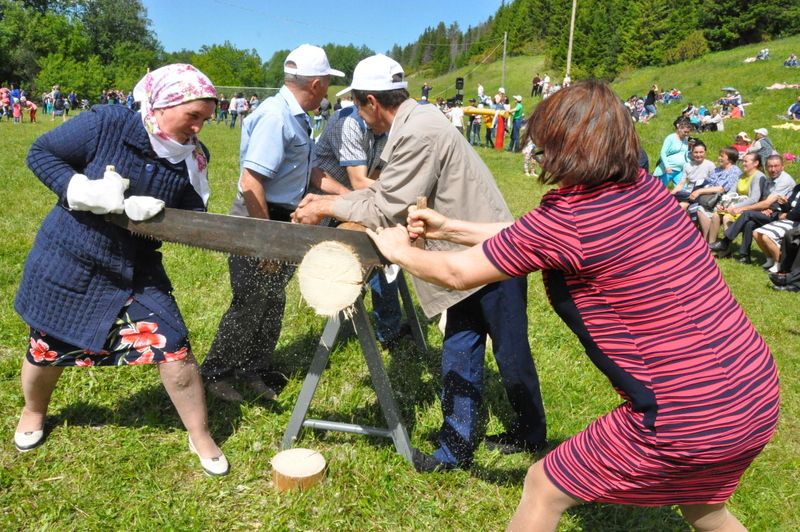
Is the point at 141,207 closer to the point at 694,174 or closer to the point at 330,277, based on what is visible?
the point at 330,277

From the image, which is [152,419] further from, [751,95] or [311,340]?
[751,95]

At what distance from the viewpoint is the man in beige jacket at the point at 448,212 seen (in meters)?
2.86

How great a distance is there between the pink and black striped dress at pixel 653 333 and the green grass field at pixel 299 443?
0.44ft

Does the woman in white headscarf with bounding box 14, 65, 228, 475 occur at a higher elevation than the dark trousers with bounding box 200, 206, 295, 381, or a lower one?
higher

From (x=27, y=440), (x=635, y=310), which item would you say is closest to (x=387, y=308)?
(x=27, y=440)

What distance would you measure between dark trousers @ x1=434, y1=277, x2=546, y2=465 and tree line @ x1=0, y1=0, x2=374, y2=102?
210 feet

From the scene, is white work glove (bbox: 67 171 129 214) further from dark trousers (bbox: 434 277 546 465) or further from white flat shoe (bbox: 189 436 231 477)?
dark trousers (bbox: 434 277 546 465)

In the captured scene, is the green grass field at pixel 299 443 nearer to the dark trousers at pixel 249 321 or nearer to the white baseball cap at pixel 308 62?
the dark trousers at pixel 249 321

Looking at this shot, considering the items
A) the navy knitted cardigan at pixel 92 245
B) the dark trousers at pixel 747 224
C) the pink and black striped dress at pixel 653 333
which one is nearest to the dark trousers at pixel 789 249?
the dark trousers at pixel 747 224

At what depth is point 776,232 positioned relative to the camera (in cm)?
849

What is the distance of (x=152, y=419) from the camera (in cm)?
361

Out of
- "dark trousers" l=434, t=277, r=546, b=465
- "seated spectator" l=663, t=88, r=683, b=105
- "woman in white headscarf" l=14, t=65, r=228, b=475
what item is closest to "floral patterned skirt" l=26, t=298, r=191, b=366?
"woman in white headscarf" l=14, t=65, r=228, b=475

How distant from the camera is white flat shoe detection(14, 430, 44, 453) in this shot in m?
3.24

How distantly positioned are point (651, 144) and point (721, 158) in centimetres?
991
